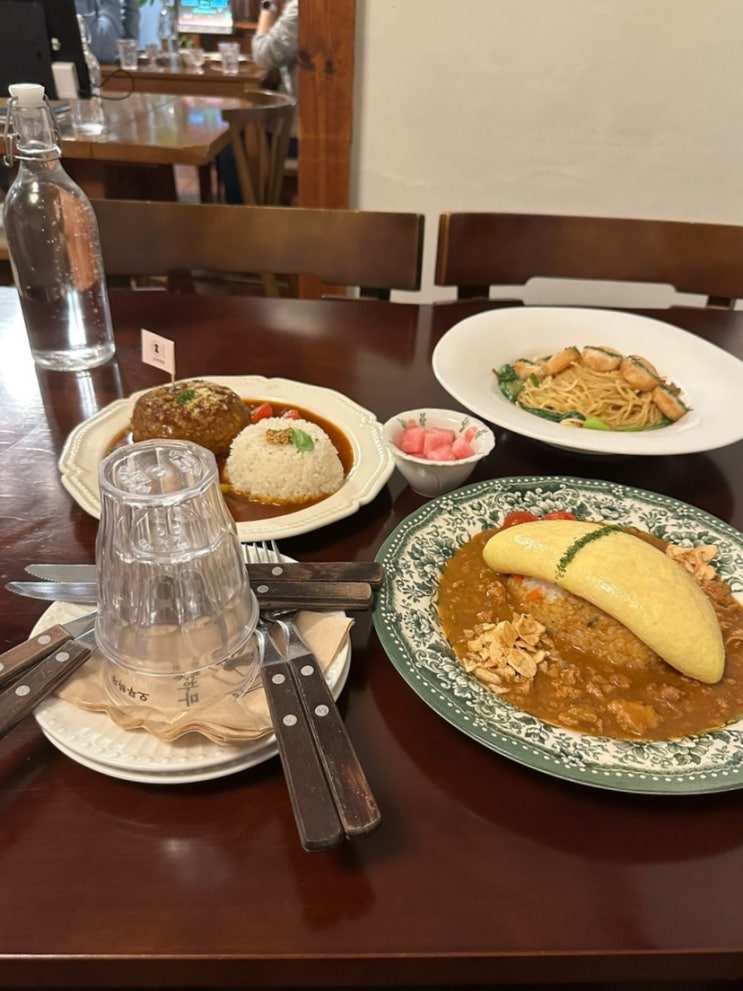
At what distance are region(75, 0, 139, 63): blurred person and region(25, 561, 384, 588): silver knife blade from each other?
22.0 feet

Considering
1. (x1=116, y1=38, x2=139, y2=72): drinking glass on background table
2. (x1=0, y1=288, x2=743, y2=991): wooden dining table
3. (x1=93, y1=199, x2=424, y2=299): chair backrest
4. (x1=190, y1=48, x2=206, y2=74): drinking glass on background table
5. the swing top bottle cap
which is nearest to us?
(x1=0, y1=288, x2=743, y2=991): wooden dining table

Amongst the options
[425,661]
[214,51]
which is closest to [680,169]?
[425,661]

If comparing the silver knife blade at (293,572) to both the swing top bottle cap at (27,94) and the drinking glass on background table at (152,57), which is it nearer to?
the swing top bottle cap at (27,94)

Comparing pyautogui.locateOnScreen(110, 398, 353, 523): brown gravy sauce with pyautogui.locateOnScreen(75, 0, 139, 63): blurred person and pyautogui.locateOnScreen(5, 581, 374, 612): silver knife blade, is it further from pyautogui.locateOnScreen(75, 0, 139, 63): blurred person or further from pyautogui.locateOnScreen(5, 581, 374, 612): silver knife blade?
pyautogui.locateOnScreen(75, 0, 139, 63): blurred person

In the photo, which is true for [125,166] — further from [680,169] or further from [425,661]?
[425,661]

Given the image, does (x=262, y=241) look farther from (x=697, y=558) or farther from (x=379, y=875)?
(x=379, y=875)

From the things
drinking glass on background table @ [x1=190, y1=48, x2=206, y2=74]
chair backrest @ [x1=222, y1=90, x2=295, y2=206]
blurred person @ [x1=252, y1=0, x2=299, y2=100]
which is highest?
blurred person @ [x1=252, y1=0, x2=299, y2=100]

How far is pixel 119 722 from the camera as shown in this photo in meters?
0.68

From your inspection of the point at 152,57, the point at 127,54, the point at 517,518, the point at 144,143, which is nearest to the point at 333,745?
the point at 517,518

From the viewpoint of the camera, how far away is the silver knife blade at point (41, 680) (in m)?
0.66

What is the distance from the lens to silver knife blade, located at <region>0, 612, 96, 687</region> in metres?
0.72

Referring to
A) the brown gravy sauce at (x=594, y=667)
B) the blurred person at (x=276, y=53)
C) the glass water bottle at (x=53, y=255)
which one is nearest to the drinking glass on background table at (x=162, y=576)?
the brown gravy sauce at (x=594, y=667)

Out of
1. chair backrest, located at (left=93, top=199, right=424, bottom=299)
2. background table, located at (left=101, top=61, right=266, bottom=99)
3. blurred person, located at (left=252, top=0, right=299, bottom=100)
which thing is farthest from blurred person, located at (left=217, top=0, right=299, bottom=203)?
chair backrest, located at (left=93, top=199, right=424, bottom=299)

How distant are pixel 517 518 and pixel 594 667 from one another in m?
0.26
